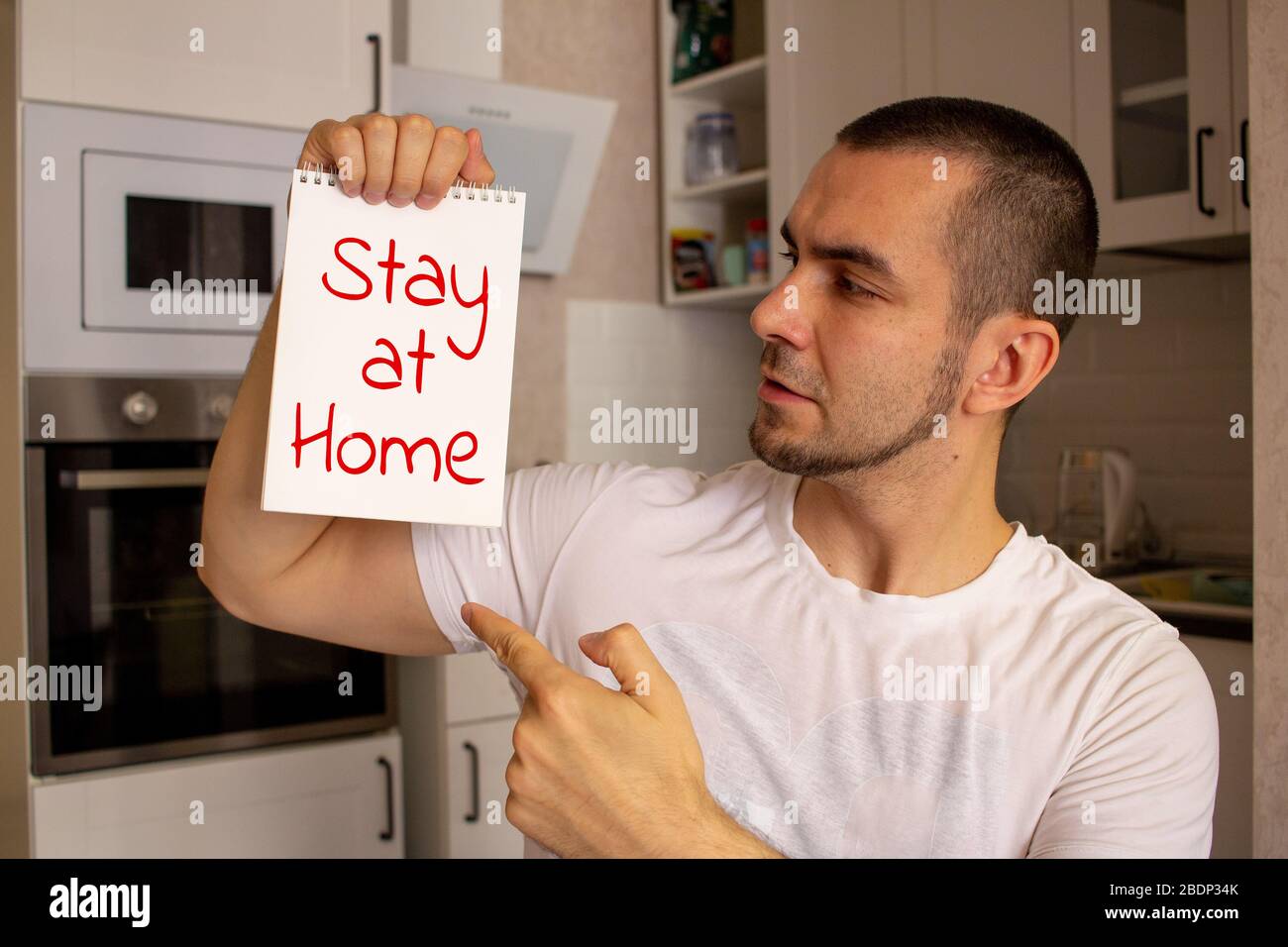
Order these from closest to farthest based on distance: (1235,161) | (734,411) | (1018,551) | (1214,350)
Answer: (1018,551), (1235,161), (1214,350), (734,411)

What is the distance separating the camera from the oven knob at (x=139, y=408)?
1969 millimetres

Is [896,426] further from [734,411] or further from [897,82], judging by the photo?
[734,411]

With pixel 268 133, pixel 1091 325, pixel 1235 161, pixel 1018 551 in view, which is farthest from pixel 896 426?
pixel 1091 325

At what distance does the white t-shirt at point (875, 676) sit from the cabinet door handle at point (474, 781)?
1.17 m

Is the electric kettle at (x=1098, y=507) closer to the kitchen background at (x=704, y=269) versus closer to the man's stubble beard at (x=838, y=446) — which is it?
the kitchen background at (x=704, y=269)

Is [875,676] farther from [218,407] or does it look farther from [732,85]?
[732,85]

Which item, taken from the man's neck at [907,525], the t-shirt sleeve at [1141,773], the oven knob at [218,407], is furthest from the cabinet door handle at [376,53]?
the t-shirt sleeve at [1141,773]

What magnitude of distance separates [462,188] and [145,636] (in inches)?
55.4

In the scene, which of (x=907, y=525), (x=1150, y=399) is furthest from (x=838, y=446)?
(x=1150, y=399)

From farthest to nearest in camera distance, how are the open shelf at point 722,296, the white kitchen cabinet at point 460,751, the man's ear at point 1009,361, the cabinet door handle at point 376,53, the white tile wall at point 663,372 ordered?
the white tile wall at point 663,372 → the open shelf at point 722,296 → the white kitchen cabinet at point 460,751 → the cabinet door handle at point 376,53 → the man's ear at point 1009,361

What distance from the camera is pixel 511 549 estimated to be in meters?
1.17

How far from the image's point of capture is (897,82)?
2602 millimetres

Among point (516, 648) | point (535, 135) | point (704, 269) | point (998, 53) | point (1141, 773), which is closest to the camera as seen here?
point (516, 648)
